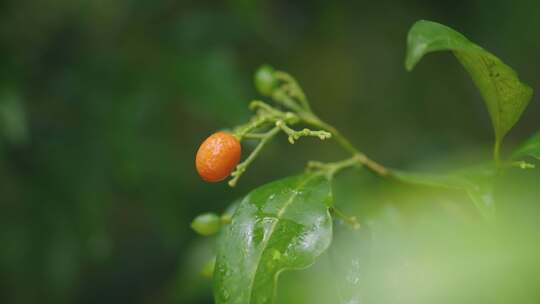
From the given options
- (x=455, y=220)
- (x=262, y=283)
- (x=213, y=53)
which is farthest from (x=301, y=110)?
(x=213, y=53)

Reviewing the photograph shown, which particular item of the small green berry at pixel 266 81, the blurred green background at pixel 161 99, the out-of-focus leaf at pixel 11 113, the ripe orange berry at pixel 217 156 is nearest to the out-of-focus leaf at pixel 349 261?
the ripe orange berry at pixel 217 156

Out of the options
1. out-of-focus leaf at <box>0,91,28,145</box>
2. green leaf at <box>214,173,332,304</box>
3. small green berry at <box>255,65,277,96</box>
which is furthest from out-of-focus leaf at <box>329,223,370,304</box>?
out-of-focus leaf at <box>0,91,28,145</box>

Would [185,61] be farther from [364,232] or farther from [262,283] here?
[262,283]

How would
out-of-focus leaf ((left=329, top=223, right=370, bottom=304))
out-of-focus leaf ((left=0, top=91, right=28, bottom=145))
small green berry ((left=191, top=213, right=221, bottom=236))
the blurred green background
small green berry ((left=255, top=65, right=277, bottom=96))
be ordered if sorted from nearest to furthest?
out-of-focus leaf ((left=329, top=223, right=370, bottom=304)) → small green berry ((left=191, top=213, right=221, bottom=236)) → small green berry ((left=255, top=65, right=277, bottom=96)) → out-of-focus leaf ((left=0, top=91, right=28, bottom=145)) → the blurred green background

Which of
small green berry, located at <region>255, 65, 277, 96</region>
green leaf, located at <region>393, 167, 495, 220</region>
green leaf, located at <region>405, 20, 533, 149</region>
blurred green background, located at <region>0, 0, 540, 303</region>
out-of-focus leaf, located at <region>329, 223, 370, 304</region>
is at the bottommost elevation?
blurred green background, located at <region>0, 0, 540, 303</region>

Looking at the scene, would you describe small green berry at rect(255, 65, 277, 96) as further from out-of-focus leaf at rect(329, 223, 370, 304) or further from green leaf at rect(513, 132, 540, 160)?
green leaf at rect(513, 132, 540, 160)

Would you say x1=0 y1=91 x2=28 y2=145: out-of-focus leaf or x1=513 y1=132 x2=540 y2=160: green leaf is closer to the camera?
x1=513 y1=132 x2=540 y2=160: green leaf

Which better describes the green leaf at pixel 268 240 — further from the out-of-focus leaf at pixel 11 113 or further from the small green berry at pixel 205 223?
the out-of-focus leaf at pixel 11 113
